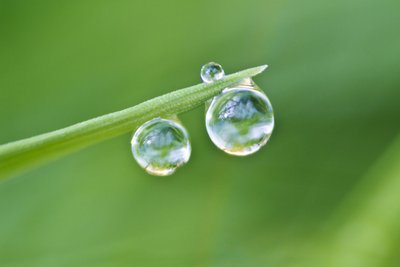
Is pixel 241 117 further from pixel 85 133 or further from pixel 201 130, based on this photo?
pixel 201 130

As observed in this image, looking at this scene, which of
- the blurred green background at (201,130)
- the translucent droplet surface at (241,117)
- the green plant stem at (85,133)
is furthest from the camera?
the blurred green background at (201,130)

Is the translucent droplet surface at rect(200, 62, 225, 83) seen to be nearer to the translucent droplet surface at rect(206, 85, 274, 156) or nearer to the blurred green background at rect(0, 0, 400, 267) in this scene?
the translucent droplet surface at rect(206, 85, 274, 156)

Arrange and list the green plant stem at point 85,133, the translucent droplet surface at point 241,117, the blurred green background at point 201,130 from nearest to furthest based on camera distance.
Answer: the green plant stem at point 85,133 → the translucent droplet surface at point 241,117 → the blurred green background at point 201,130

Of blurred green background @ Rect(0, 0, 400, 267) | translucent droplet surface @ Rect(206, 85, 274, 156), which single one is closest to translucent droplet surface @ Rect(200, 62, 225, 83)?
translucent droplet surface @ Rect(206, 85, 274, 156)

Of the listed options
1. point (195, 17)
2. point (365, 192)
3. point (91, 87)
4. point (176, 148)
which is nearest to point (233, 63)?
point (195, 17)

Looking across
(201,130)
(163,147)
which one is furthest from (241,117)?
(201,130)

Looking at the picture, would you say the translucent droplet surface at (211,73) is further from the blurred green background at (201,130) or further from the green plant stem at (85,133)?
the blurred green background at (201,130)

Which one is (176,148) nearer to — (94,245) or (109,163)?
(94,245)

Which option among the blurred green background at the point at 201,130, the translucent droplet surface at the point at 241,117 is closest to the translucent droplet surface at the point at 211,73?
the translucent droplet surface at the point at 241,117
